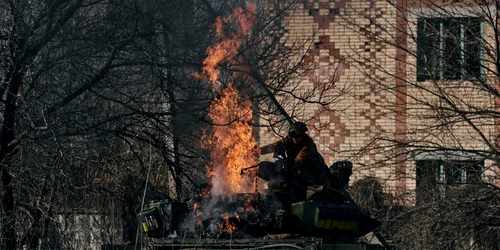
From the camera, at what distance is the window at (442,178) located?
16.4 meters

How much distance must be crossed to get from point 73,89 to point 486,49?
652 cm

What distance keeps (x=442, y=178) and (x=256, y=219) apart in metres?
6.57

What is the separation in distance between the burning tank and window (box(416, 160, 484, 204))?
4.21m

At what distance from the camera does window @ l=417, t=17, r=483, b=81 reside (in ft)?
53.5

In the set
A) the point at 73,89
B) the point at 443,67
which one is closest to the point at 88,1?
the point at 73,89

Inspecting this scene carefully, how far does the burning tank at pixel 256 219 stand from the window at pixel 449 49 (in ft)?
Answer: 15.2

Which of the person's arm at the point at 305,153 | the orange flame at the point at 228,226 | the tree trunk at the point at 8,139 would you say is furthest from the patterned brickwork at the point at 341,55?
the orange flame at the point at 228,226

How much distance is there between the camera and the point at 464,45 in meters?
17.4

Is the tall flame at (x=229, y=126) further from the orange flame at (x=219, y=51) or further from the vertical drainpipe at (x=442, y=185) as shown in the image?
the vertical drainpipe at (x=442, y=185)

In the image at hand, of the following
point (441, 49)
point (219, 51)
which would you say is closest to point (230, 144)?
point (219, 51)

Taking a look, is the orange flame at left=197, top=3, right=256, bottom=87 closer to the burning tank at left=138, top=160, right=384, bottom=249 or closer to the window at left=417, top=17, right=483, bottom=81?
the window at left=417, top=17, right=483, bottom=81

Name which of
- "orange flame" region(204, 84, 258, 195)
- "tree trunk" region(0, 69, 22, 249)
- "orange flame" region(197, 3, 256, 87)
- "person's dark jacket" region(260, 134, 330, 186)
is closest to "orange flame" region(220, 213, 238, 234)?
"orange flame" region(204, 84, 258, 195)

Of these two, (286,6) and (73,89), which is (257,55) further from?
(73,89)

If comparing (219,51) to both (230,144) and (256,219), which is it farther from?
(256,219)
